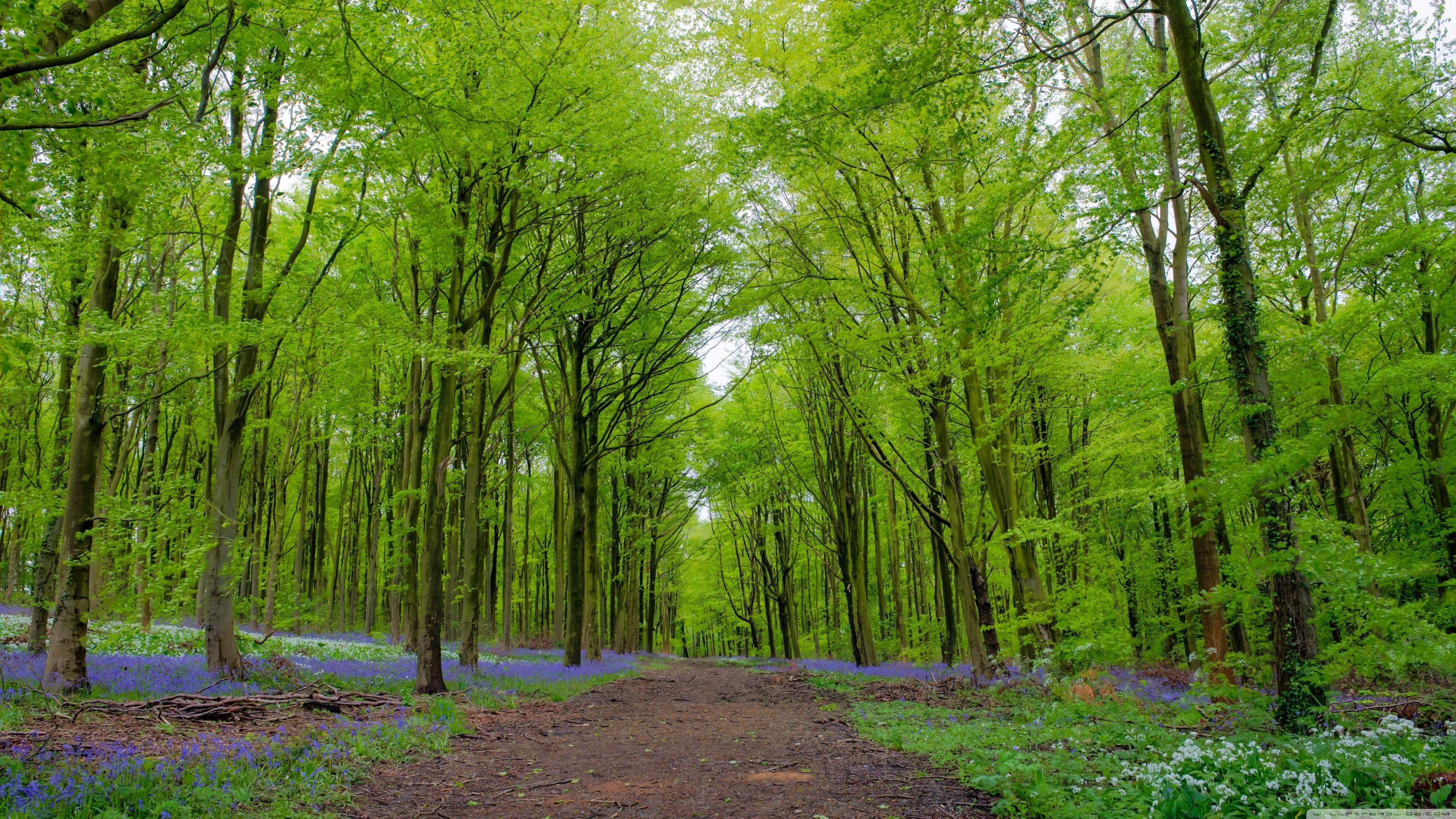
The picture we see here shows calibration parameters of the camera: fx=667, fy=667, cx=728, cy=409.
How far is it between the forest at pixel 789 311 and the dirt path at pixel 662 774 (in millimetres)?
422

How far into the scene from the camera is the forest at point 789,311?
6.09 meters

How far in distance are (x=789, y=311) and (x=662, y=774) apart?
35.5 feet

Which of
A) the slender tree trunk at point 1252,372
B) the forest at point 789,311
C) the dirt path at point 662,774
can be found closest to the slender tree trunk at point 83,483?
the forest at point 789,311

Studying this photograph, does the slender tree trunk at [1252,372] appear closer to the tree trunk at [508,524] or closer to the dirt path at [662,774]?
the dirt path at [662,774]

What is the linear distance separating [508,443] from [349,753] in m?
16.1

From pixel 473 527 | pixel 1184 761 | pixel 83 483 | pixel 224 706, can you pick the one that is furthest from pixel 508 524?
pixel 1184 761

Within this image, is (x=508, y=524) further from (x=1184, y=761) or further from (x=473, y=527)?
(x=1184, y=761)

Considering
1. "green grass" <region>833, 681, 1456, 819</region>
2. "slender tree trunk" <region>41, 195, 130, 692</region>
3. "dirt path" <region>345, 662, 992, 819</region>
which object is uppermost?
"slender tree trunk" <region>41, 195, 130, 692</region>

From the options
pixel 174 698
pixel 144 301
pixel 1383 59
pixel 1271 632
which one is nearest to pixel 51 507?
pixel 174 698

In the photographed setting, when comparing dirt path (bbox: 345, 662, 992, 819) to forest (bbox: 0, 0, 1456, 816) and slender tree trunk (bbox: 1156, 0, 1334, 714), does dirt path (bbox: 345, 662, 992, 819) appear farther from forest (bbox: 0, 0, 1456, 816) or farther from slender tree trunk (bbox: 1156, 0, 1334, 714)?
slender tree trunk (bbox: 1156, 0, 1334, 714)

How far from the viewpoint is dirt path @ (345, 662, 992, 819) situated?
4.53 metres

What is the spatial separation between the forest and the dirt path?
0.42 meters

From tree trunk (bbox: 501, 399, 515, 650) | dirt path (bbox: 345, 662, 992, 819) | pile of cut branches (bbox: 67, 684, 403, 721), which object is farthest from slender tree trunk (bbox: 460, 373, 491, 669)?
tree trunk (bbox: 501, 399, 515, 650)

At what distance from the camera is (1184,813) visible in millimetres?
3539
